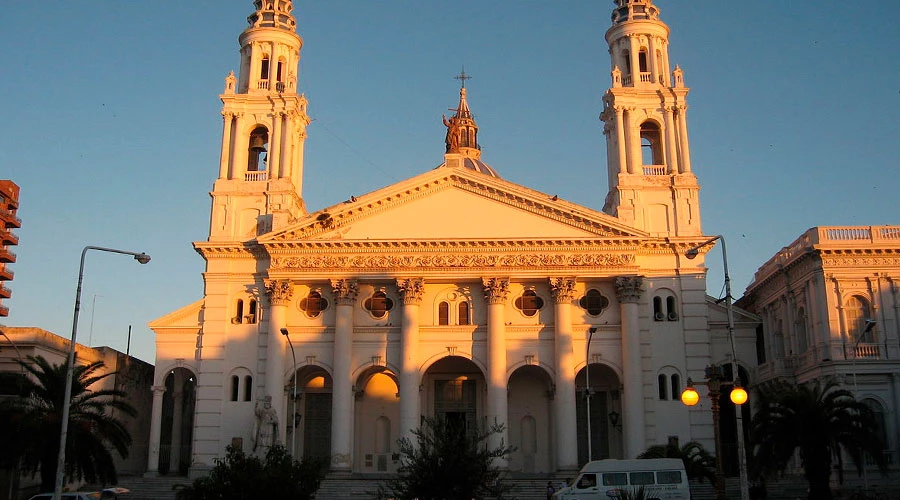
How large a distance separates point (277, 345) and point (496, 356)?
1105 cm

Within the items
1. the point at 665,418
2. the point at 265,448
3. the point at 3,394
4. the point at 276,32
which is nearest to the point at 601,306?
the point at 665,418

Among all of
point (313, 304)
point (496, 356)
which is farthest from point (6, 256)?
point (496, 356)

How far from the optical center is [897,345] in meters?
42.0

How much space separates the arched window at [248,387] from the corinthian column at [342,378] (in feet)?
14.2

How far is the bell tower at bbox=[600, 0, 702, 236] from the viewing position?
48.8 m

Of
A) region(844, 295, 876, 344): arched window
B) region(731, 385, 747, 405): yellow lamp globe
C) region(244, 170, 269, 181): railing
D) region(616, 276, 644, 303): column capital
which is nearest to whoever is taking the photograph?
region(731, 385, 747, 405): yellow lamp globe

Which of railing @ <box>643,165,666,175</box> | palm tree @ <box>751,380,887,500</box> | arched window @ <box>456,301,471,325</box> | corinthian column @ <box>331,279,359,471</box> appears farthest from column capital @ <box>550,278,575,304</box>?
palm tree @ <box>751,380,887,500</box>

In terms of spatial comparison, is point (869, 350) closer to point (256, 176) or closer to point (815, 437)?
point (815, 437)

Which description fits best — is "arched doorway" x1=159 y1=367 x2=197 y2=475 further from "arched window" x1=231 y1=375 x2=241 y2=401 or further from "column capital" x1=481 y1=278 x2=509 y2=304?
"column capital" x1=481 y1=278 x2=509 y2=304

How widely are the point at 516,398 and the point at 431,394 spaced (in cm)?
460

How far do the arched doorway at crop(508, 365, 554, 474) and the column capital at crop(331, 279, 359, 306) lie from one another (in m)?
9.51

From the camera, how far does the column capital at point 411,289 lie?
4619 cm

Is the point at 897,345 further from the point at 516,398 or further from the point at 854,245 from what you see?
the point at 516,398

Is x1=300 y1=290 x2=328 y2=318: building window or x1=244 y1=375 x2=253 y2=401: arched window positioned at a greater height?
x1=300 y1=290 x2=328 y2=318: building window
